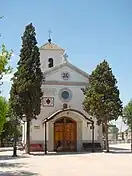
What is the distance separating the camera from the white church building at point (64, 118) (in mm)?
31734

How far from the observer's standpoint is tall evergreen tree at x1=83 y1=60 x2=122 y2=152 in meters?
29.7

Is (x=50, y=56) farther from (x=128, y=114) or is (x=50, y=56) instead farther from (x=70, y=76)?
(x=128, y=114)

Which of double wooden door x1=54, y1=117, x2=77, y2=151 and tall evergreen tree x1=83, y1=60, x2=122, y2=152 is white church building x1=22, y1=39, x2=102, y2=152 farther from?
tall evergreen tree x1=83, y1=60, x2=122, y2=152

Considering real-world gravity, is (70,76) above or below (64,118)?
above

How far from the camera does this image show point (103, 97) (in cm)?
3009

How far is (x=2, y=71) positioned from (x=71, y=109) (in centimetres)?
1889

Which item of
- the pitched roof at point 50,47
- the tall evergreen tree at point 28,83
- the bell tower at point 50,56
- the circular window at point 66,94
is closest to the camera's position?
the tall evergreen tree at point 28,83

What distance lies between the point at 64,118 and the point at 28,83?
5676 millimetres

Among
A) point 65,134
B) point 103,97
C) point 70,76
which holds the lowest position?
point 65,134

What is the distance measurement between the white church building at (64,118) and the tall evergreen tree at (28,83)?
282 centimetres

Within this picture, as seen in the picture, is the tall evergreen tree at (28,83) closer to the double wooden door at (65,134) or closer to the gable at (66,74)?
the gable at (66,74)

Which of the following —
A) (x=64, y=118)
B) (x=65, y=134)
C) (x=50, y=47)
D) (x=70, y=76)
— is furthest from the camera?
(x=50, y=47)

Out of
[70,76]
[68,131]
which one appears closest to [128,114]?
[68,131]

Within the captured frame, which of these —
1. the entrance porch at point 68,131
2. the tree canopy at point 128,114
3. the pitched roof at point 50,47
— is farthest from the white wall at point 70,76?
the tree canopy at point 128,114
